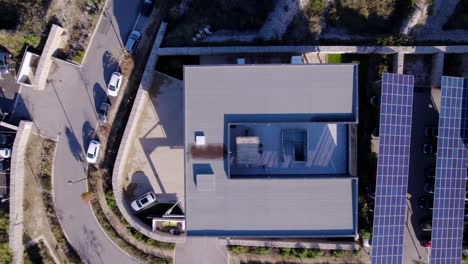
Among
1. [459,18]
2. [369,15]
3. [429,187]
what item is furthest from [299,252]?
[459,18]

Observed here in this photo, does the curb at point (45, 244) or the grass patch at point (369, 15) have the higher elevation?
the grass patch at point (369, 15)

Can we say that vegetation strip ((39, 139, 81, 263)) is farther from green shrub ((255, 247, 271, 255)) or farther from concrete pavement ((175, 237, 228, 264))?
green shrub ((255, 247, 271, 255))

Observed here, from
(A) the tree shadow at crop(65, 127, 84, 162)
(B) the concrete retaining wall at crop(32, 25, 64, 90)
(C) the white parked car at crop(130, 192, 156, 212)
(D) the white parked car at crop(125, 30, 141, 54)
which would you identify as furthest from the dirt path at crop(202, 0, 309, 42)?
(A) the tree shadow at crop(65, 127, 84, 162)

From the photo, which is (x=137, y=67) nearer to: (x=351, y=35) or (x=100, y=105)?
(x=100, y=105)

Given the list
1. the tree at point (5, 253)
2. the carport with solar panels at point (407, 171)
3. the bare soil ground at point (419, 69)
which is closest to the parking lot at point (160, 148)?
the tree at point (5, 253)

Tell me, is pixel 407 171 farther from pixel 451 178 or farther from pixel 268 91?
pixel 268 91

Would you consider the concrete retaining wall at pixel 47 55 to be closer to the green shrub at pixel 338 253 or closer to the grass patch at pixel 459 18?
the green shrub at pixel 338 253

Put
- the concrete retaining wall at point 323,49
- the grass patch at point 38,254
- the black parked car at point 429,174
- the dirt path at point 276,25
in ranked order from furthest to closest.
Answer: the grass patch at point 38,254
the black parked car at point 429,174
the dirt path at point 276,25
the concrete retaining wall at point 323,49
